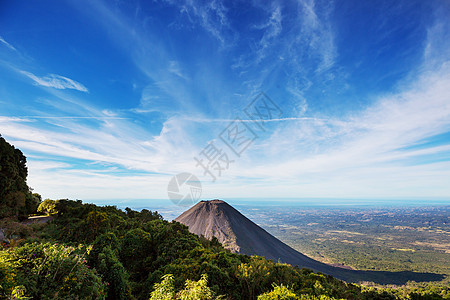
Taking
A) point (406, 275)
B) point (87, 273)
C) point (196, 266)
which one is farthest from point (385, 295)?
point (406, 275)

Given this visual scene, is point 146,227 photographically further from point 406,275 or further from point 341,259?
point 341,259

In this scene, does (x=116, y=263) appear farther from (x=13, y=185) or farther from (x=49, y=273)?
(x=13, y=185)

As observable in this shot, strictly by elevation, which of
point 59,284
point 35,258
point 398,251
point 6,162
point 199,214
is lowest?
point 398,251

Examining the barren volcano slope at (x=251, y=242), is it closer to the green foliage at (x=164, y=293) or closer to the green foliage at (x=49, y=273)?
the green foliage at (x=164, y=293)

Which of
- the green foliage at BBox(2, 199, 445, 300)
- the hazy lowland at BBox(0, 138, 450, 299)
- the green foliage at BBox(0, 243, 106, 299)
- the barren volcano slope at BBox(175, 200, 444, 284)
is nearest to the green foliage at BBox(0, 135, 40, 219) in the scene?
the hazy lowland at BBox(0, 138, 450, 299)

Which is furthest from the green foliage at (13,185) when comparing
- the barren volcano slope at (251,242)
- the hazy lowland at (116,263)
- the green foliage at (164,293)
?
the barren volcano slope at (251,242)

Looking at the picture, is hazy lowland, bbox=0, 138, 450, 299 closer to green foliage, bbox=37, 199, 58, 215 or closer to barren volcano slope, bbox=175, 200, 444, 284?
green foliage, bbox=37, 199, 58, 215
